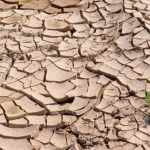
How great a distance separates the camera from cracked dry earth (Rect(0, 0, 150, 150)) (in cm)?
269

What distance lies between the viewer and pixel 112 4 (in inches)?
168

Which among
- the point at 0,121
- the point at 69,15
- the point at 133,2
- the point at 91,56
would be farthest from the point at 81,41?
the point at 0,121

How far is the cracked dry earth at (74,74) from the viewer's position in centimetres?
269

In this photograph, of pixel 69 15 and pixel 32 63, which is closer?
pixel 32 63

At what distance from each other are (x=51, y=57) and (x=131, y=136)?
127 cm

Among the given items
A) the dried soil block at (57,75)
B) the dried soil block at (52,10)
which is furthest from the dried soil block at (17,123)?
the dried soil block at (52,10)

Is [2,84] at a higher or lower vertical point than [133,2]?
lower

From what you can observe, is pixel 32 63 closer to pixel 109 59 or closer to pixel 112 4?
pixel 109 59

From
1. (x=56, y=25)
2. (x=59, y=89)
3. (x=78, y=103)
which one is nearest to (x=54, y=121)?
(x=78, y=103)

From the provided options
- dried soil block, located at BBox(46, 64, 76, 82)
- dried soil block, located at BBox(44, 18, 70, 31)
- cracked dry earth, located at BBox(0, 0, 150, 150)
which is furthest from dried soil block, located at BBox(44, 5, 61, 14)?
dried soil block, located at BBox(46, 64, 76, 82)

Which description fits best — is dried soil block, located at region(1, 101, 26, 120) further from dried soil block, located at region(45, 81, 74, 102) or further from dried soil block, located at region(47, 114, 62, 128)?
dried soil block, located at region(45, 81, 74, 102)

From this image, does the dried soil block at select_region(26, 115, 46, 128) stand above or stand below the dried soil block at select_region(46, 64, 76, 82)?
below

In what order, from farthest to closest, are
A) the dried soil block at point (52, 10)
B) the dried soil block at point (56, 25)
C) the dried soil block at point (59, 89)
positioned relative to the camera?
the dried soil block at point (52, 10)
the dried soil block at point (56, 25)
the dried soil block at point (59, 89)

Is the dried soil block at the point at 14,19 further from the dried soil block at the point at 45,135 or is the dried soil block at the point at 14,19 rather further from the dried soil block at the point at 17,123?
the dried soil block at the point at 45,135
